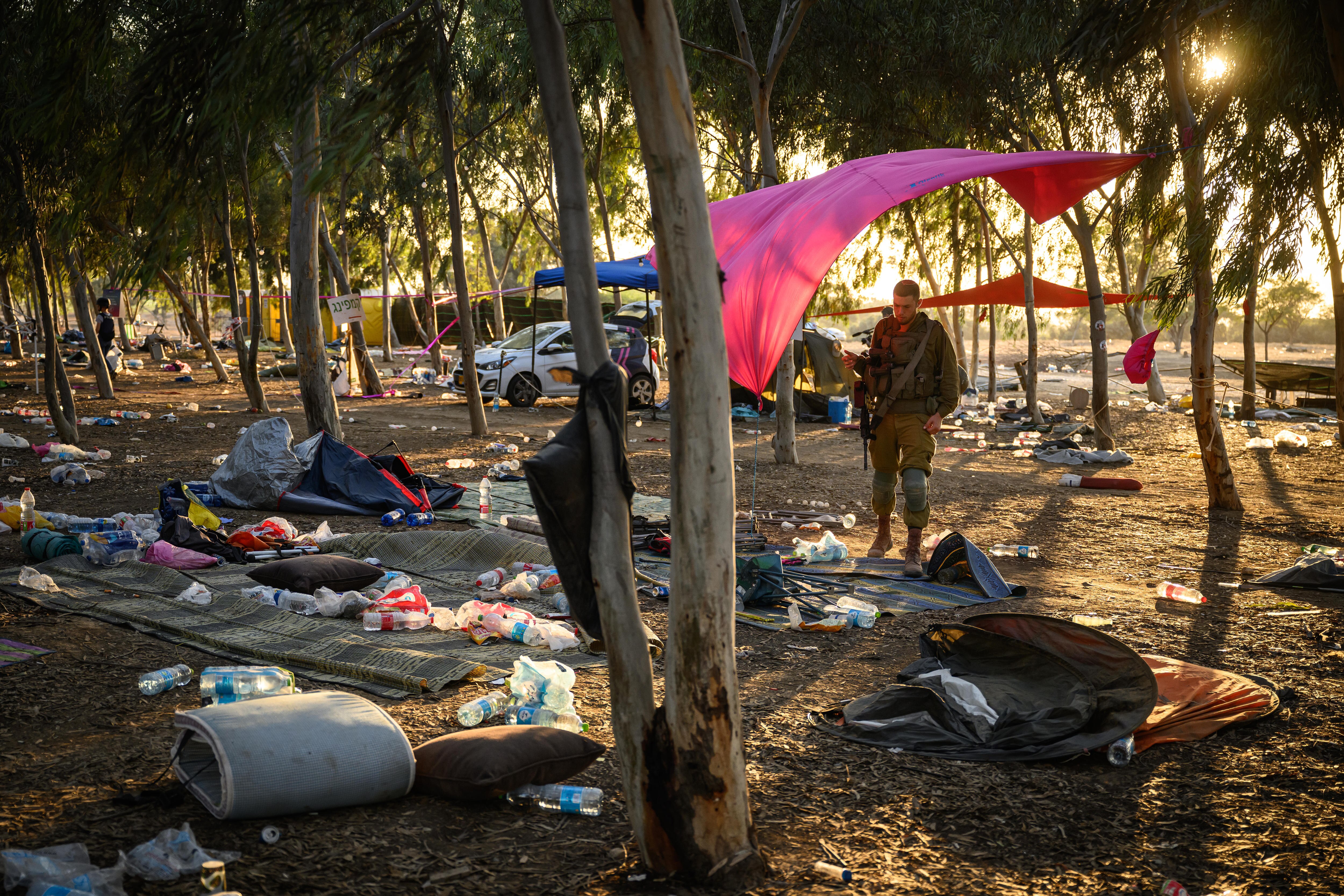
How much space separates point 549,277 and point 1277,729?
13.9m

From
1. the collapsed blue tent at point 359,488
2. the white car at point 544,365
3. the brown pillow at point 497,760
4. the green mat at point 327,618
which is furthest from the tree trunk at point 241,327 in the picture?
the brown pillow at point 497,760

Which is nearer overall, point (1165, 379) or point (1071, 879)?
point (1071, 879)

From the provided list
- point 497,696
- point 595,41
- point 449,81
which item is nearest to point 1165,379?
point 595,41

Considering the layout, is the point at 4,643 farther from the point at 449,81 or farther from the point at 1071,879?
the point at 449,81

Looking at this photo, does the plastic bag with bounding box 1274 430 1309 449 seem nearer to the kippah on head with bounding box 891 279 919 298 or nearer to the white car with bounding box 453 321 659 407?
the white car with bounding box 453 321 659 407

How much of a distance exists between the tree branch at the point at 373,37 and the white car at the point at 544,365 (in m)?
14.1

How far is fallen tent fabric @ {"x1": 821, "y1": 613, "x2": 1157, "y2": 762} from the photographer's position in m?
3.61

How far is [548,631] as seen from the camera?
4.83 meters

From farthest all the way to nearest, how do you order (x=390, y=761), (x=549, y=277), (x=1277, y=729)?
(x=549, y=277) → (x=1277, y=729) → (x=390, y=761)

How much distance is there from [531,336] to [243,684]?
50.5 feet

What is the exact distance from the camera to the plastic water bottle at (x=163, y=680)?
3959 millimetres

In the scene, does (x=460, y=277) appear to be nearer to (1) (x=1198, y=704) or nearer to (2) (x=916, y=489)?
(2) (x=916, y=489)

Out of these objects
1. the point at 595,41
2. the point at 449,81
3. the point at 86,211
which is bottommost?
the point at 86,211

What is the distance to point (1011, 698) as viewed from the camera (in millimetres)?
3941
